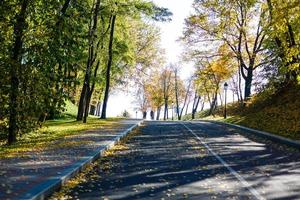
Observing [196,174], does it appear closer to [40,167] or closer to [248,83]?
[40,167]

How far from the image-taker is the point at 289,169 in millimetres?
13242

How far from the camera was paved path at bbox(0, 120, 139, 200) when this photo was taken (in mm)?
8945

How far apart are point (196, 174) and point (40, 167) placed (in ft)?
12.8

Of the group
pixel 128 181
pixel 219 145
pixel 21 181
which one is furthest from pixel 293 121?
pixel 21 181

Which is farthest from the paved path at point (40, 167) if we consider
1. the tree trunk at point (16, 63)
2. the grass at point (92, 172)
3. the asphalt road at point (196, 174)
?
the tree trunk at point (16, 63)

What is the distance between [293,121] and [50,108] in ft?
42.9

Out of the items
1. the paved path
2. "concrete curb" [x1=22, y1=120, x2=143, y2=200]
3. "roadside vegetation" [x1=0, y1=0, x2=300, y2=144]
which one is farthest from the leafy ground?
"concrete curb" [x1=22, y1=120, x2=143, y2=200]

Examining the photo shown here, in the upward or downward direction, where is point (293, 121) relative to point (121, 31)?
downward

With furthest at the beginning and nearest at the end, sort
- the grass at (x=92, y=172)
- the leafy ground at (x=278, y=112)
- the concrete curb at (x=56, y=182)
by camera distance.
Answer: the leafy ground at (x=278, y=112)
the grass at (x=92, y=172)
the concrete curb at (x=56, y=182)

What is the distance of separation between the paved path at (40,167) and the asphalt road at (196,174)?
25.6 inches

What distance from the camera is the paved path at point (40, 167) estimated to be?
8.95m

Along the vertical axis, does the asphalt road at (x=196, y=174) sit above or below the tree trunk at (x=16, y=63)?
below

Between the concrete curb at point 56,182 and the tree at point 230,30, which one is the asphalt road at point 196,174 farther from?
the tree at point 230,30

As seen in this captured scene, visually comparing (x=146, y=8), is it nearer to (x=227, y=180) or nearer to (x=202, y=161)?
(x=202, y=161)
